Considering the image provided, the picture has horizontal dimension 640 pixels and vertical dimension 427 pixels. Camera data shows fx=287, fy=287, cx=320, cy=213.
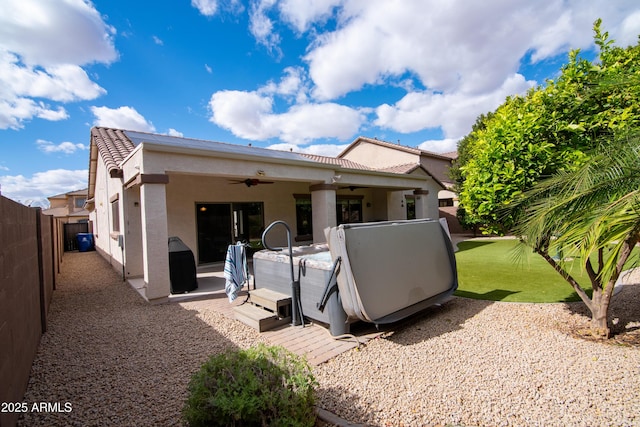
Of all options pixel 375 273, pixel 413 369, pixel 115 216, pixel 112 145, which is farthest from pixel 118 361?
pixel 112 145

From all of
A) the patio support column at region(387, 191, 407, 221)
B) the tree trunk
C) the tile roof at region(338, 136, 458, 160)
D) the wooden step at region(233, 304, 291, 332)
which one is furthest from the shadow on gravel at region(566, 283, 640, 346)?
the tile roof at region(338, 136, 458, 160)

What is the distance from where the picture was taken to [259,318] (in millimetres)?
5160

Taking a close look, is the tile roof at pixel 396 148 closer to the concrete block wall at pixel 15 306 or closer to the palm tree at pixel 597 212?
the palm tree at pixel 597 212

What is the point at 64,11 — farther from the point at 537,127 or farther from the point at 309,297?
the point at 537,127

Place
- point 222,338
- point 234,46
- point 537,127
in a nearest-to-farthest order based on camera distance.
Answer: point 537,127, point 222,338, point 234,46

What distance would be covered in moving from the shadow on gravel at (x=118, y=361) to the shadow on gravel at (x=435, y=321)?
9.12 feet

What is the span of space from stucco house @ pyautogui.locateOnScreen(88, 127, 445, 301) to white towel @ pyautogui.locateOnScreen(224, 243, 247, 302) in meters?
1.69

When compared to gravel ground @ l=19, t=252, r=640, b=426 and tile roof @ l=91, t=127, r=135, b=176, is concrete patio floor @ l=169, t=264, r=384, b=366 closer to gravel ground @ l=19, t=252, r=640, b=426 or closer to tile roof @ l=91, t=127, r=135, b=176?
gravel ground @ l=19, t=252, r=640, b=426

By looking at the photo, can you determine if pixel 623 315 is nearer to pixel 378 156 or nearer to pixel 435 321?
pixel 435 321

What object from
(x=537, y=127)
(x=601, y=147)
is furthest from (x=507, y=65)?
(x=601, y=147)

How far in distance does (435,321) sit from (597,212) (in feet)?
11.7

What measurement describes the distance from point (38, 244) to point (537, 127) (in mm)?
9128

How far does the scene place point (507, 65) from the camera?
1359cm

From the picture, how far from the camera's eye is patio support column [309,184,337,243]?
35.0 feet
